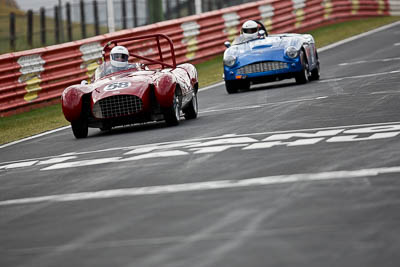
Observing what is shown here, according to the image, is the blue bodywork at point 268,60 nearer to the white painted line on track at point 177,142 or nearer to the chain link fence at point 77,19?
the white painted line on track at point 177,142

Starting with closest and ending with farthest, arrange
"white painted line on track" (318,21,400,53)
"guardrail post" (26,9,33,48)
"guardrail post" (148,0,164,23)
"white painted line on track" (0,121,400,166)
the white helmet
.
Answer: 1. "white painted line on track" (0,121,400,166)
2. the white helmet
3. "white painted line on track" (318,21,400,53)
4. "guardrail post" (26,9,33,48)
5. "guardrail post" (148,0,164,23)

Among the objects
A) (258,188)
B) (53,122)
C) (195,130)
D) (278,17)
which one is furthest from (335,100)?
(278,17)

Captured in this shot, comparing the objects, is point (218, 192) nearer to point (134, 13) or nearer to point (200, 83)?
point (200, 83)

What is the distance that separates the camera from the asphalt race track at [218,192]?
209 inches

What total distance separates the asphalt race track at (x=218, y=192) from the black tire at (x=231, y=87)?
184 inches

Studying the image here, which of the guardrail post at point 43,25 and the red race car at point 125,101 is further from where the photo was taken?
the guardrail post at point 43,25

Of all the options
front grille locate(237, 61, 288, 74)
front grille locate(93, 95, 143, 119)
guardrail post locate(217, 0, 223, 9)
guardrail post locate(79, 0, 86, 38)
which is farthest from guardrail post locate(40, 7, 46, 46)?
front grille locate(93, 95, 143, 119)

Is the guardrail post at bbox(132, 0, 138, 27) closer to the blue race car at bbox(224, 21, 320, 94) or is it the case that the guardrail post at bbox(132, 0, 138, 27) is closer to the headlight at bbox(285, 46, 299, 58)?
the blue race car at bbox(224, 21, 320, 94)

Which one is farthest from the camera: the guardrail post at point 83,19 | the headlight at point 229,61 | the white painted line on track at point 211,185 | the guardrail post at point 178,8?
the guardrail post at point 178,8

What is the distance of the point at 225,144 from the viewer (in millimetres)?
10086

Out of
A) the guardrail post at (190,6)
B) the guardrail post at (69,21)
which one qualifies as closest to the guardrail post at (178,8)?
the guardrail post at (190,6)

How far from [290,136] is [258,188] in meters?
3.19

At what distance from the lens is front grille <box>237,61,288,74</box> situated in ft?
57.6

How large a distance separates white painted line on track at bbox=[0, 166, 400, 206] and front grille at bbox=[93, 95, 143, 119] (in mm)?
5100
